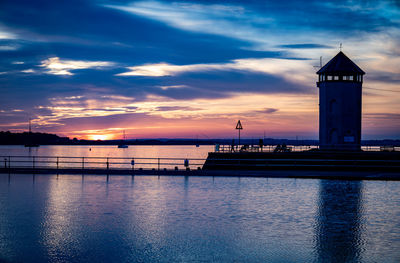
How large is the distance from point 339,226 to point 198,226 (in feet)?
14.3

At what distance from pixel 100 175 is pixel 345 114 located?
29460 mm

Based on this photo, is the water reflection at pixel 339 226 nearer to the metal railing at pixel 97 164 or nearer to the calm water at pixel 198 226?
the calm water at pixel 198 226

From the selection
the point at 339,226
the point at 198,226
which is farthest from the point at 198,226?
the point at 339,226

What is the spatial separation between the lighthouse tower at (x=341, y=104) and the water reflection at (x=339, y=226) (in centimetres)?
2688

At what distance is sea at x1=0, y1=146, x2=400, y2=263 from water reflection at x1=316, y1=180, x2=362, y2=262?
2 centimetres

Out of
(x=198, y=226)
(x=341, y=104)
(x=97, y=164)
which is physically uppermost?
(x=341, y=104)

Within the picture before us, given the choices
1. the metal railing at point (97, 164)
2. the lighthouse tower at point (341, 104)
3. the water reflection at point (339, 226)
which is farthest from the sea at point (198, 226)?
the lighthouse tower at point (341, 104)

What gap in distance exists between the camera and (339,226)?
12.1m

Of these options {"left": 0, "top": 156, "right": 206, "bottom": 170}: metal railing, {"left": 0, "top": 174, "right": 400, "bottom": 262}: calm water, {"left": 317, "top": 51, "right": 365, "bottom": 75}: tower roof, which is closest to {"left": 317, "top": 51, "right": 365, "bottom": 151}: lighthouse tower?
{"left": 317, "top": 51, "right": 365, "bottom": 75}: tower roof

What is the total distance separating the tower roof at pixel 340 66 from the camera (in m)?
46.3

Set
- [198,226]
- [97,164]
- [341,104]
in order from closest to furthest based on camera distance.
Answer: [198,226] < [341,104] < [97,164]

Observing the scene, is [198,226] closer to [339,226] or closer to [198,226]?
[198,226]

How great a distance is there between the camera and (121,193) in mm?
19672

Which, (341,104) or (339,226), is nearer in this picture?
(339,226)
